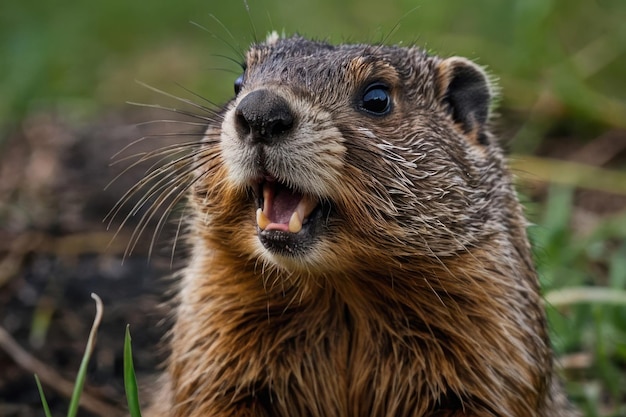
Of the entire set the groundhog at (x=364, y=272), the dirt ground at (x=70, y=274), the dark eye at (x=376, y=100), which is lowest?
the dirt ground at (x=70, y=274)

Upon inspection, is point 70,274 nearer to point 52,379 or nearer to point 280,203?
point 52,379

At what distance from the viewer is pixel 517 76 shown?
9.41 metres

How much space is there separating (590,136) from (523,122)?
1.98ft

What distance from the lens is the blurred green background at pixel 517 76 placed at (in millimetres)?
6078

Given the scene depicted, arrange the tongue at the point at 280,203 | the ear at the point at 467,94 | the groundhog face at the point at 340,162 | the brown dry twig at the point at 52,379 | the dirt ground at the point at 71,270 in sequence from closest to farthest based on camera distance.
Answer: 1. the groundhog face at the point at 340,162
2. the tongue at the point at 280,203
3. the ear at the point at 467,94
4. the brown dry twig at the point at 52,379
5. the dirt ground at the point at 71,270

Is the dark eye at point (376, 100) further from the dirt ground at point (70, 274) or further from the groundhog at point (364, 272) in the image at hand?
the dirt ground at point (70, 274)

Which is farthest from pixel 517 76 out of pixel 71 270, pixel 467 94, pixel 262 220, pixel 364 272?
pixel 262 220

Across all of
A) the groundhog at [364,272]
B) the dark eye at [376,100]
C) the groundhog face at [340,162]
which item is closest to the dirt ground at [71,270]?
the groundhog at [364,272]

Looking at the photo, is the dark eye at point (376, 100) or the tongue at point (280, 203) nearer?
the tongue at point (280, 203)

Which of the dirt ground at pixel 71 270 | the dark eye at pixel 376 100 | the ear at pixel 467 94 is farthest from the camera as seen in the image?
the dirt ground at pixel 71 270

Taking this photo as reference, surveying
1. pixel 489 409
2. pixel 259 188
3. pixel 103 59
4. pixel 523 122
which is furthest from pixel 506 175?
pixel 103 59

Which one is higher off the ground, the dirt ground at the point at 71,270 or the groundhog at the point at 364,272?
the groundhog at the point at 364,272

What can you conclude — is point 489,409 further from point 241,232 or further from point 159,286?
point 159,286

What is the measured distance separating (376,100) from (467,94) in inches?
33.7
